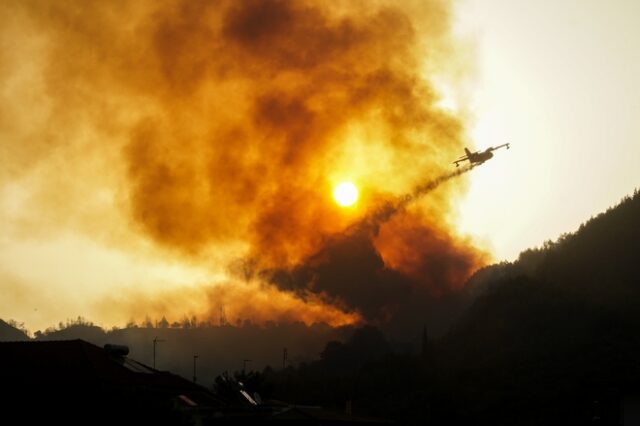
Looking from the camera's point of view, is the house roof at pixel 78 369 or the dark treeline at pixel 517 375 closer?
the house roof at pixel 78 369

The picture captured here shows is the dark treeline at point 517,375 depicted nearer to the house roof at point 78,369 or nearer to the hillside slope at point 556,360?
the hillside slope at point 556,360

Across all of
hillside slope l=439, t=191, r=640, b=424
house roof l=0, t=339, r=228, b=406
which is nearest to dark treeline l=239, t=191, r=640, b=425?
hillside slope l=439, t=191, r=640, b=424

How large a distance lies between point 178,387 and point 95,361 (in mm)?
6138

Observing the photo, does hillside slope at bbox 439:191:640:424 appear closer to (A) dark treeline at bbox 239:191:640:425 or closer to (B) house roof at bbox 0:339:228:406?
(A) dark treeline at bbox 239:191:640:425

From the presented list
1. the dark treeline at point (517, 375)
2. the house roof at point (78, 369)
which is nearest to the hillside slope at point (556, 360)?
the dark treeline at point (517, 375)

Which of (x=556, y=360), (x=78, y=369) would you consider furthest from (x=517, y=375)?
(x=78, y=369)

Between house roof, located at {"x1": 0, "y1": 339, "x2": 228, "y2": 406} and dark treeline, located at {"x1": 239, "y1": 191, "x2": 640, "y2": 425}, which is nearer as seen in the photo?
house roof, located at {"x1": 0, "y1": 339, "x2": 228, "y2": 406}

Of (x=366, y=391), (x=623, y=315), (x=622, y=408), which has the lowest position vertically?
(x=622, y=408)

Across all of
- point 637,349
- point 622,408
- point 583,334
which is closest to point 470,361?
point 583,334

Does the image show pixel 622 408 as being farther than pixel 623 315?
No

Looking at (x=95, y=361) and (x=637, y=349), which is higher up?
(x=637, y=349)

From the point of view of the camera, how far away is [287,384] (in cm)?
16925

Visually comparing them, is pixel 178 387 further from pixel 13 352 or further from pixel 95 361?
pixel 13 352

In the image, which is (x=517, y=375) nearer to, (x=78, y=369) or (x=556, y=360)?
(x=556, y=360)
